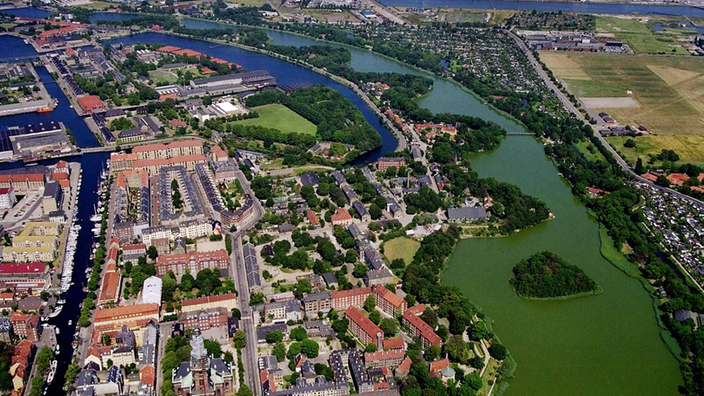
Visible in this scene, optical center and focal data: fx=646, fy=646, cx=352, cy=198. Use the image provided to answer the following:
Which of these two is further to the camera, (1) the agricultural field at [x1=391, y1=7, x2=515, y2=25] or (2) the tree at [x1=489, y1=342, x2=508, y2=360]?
(1) the agricultural field at [x1=391, y1=7, x2=515, y2=25]

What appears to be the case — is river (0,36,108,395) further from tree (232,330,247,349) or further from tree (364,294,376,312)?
tree (364,294,376,312)

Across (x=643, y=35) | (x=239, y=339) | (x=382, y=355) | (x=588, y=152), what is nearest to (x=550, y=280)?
(x=382, y=355)

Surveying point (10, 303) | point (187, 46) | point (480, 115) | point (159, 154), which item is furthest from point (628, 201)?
point (187, 46)

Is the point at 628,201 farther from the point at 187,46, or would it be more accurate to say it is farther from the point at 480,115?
the point at 187,46

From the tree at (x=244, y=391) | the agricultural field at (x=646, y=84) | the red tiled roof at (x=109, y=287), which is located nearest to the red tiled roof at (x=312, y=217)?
the red tiled roof at (x=109, y=287)

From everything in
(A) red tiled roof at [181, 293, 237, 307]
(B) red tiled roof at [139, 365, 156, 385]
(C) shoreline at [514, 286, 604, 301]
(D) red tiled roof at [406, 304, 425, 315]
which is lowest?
(C) shoreline at [514, 286, 604, 301]

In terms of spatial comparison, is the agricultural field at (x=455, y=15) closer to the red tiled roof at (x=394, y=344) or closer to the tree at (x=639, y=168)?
the tree at (x=639, y=168)

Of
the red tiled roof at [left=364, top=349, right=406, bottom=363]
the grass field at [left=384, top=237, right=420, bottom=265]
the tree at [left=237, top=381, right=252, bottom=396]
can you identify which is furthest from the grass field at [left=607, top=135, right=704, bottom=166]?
the tree at [left=237, top=381, right=252, bottom=396]
